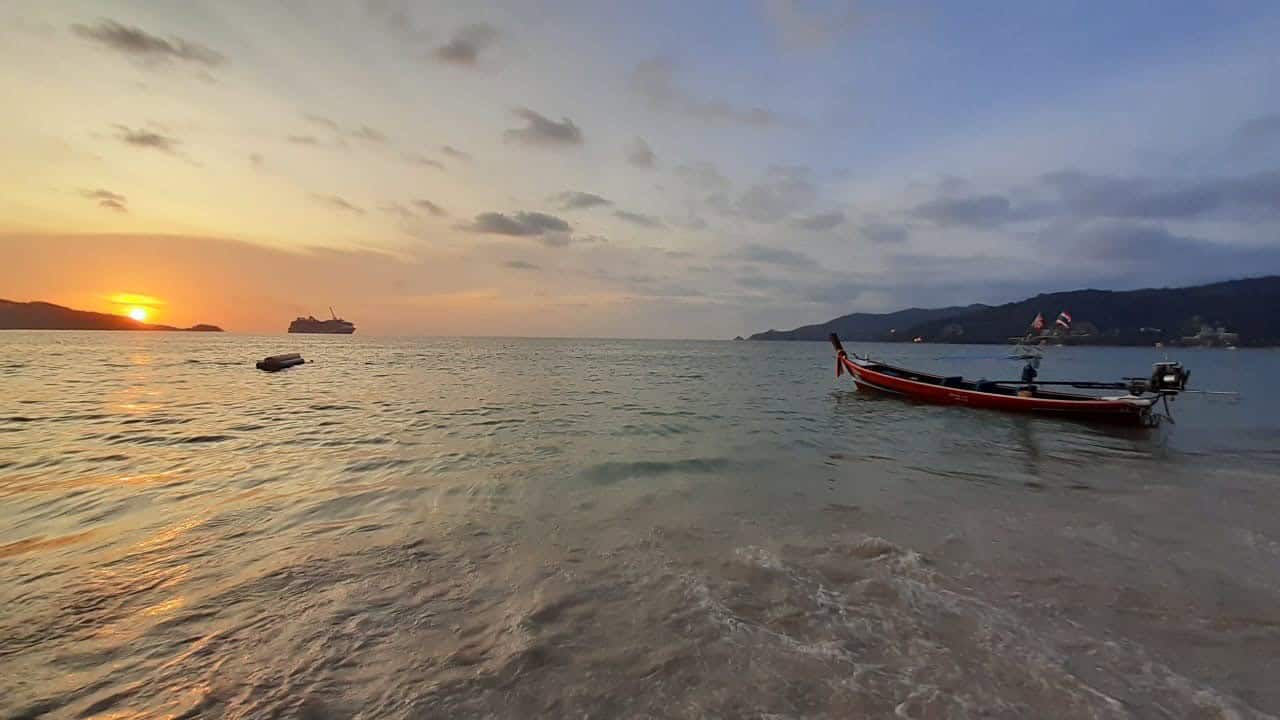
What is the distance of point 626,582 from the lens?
6297 millimetres

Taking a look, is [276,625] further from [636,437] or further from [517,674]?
[636,437]

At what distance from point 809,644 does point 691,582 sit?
1690mm

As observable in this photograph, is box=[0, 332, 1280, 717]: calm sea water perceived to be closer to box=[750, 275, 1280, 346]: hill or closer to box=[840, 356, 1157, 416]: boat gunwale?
box=[840, 356, 1157, 416]: boat gunwale

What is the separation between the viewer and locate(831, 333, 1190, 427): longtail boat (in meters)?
21.6

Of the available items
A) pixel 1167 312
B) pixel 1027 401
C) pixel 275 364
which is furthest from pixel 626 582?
pixel 1167 312

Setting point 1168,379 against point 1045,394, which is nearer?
point 1168,379

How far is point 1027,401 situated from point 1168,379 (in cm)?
523

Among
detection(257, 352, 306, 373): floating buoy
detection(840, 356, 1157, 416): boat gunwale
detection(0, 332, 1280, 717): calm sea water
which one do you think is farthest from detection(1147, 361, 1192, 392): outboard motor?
detection(257, 352, 306, 373): floating buoy

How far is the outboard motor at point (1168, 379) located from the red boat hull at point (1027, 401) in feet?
4.90

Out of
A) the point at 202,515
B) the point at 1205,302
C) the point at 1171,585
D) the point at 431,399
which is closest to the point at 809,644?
the point at 1171,585

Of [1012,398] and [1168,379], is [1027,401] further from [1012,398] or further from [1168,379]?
[1168,379]

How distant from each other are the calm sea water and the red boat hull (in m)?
8.40

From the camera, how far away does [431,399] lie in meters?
27.3

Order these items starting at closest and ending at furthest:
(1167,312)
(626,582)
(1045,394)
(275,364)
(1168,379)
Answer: (626,582)
(1168,379)
(1045,394)
(275,364)
(1167,312)
